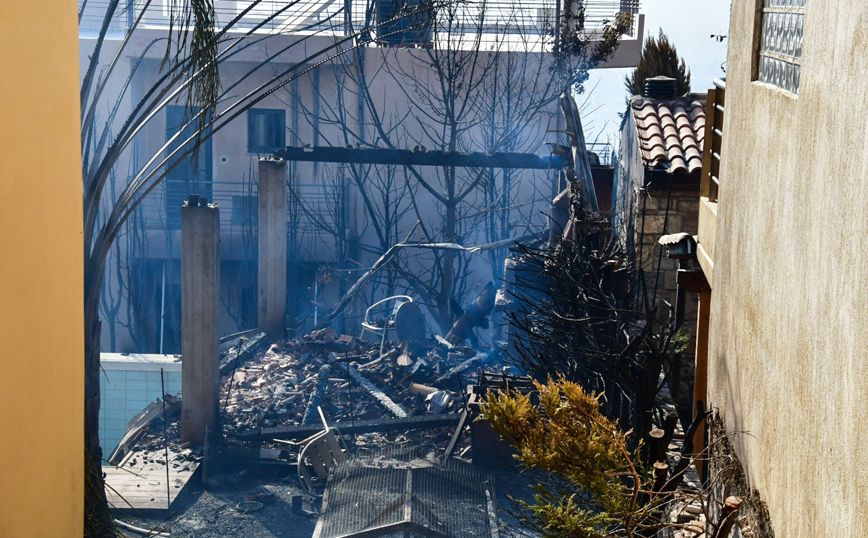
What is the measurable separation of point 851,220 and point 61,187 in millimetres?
2504

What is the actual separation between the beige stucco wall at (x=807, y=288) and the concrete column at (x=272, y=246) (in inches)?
463

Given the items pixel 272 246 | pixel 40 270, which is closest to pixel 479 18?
pixel 272 246

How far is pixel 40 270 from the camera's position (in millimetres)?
2602

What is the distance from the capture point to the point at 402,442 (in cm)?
1255

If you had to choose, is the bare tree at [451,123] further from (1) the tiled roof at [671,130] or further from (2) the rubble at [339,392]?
(1) the tiled roof at [671,130]

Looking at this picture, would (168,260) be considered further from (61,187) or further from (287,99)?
(61,187)

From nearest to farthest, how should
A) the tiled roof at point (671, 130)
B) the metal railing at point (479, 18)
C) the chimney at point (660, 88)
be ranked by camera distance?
1. the tiled roof at point (671, 130)
2. the chimney at point (660, 88)
3. the metal railing at point (479, 18)

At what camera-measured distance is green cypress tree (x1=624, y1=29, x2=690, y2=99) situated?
16.3 meters

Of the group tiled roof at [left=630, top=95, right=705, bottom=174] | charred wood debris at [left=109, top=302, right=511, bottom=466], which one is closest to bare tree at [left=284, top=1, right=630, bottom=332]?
charred wood debris at [left=109, top=302, right=511, bottom=466]

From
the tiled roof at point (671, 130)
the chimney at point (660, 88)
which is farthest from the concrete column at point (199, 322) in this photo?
the chimney at point (660, 88)

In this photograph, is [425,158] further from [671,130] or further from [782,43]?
[782,43]

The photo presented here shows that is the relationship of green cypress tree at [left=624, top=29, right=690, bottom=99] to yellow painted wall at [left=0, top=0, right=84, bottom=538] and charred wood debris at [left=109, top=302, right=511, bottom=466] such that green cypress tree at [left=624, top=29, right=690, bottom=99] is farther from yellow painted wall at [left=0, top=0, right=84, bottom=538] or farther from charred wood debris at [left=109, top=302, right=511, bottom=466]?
yellow painted wall at [left=0, top=0, right=84, bottom=538]

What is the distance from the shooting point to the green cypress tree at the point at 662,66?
16.3 metres

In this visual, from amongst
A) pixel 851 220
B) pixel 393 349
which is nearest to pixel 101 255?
pixel 851 220
